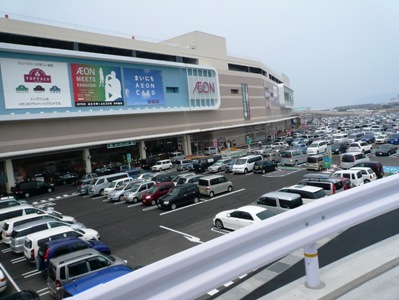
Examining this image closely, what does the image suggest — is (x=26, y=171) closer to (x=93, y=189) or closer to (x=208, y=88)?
(x=93, y=189)

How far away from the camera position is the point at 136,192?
2191 cm

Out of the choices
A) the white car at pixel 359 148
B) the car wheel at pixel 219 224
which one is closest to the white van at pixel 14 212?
the car wheel at pixel 219 224

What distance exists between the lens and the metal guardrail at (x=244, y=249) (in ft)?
6.73

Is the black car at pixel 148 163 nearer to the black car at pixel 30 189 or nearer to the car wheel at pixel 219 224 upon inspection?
the black car at pixel 30 189

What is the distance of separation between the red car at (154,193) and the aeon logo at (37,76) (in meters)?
20.9

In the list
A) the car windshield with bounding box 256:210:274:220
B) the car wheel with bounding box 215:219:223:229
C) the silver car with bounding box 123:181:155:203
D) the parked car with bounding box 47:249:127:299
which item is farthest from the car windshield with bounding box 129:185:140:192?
the parked car with bounding box 47:249:127:299

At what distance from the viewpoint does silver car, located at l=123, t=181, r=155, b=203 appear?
856 inches

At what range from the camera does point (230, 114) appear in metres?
60.0

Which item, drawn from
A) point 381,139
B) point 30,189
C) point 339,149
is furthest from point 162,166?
point 381,139

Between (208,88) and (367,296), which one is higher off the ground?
(208,88)

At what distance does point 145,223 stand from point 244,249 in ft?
48.1

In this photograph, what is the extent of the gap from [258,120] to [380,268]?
69.0 m

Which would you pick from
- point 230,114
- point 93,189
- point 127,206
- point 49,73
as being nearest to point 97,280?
point 127,206

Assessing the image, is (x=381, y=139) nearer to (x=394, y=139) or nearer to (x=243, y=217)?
(x=394, y=139)
